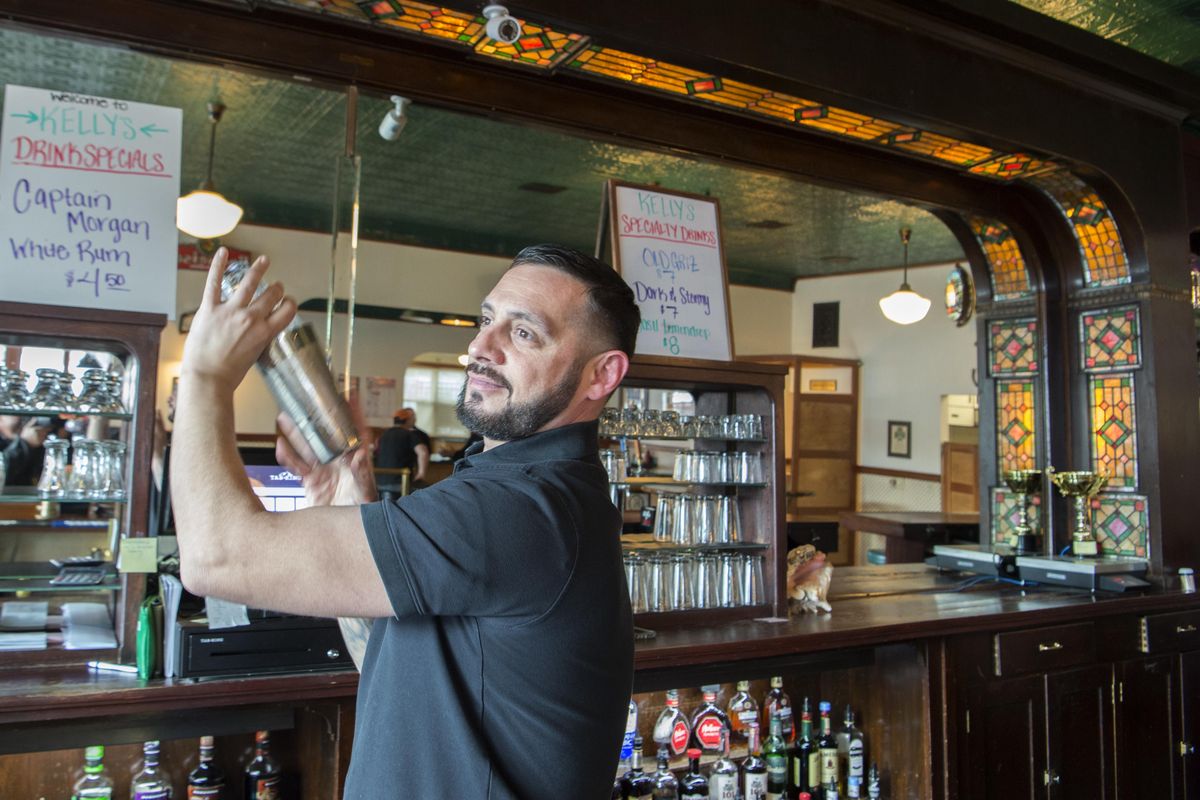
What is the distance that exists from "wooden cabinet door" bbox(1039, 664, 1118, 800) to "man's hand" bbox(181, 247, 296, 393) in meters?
3.23

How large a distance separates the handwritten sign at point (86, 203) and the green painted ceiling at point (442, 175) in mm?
1926

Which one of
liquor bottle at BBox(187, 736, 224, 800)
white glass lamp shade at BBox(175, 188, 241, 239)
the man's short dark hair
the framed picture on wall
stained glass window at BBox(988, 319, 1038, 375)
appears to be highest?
white glass lamp shade at BBox(175, 188, 241, 239)

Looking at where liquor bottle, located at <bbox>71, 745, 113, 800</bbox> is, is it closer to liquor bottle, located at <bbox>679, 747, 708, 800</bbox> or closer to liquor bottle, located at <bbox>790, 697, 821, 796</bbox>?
liquor bottle, located at <bbox>679, 747, 708, 800</bbox>

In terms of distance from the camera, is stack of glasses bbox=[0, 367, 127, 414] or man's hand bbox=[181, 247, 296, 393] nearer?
man's hand bbox=[181, 247, 296, 393]

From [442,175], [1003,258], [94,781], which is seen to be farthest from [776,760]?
[442,175]

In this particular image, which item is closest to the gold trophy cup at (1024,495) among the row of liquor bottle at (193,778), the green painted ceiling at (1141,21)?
the green painted ceiling at (1141,21)

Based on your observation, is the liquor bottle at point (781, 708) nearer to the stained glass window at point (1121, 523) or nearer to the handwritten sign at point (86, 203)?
the stained glass window at point (1121, 523)

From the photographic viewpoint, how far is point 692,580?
2980 mm

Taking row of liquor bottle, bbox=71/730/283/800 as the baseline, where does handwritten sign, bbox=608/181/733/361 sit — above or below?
above

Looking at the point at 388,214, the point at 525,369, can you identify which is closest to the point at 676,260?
the point at 525,369

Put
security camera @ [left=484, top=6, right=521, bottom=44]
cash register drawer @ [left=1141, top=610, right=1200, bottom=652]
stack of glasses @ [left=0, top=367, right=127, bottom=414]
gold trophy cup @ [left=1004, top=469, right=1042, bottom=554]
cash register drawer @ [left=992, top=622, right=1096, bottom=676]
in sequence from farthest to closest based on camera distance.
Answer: gold trophy cup @ [left=1004, top=469, right=1042, bottom=554] → cash register drawer @ [left=1141, top=610, right=1200, bottom=652] → cash register drawer @ [left=992, top=622, right=1096, bottom=676] → security camera @ [left=484, top=6, right=521, bottom=44] → stack of glasses @ [left=0, top=367, right=127, bottom=414]

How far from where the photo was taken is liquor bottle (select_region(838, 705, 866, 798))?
3.15 m

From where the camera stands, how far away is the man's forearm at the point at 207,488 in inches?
37.9

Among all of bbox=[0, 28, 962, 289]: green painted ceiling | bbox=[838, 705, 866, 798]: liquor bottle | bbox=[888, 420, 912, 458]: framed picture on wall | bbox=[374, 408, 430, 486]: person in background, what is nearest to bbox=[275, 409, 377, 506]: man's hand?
bbox=[838, 705, 866, 798]: liquor bottle
